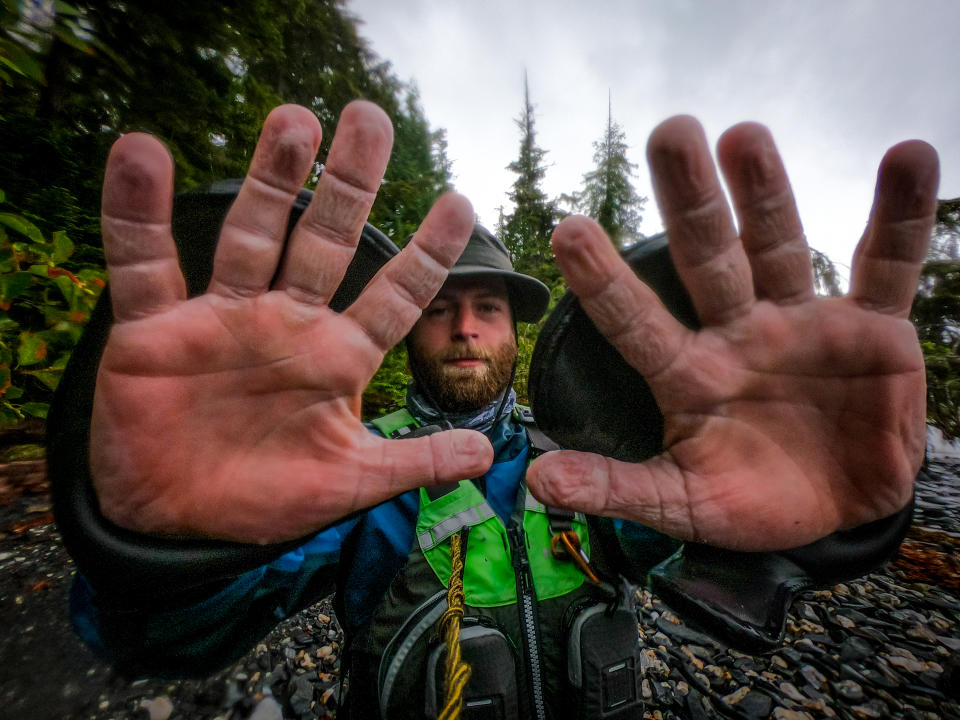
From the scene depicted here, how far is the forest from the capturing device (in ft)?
6.89

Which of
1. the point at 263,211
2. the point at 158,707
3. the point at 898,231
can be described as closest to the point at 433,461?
the point at 263,211

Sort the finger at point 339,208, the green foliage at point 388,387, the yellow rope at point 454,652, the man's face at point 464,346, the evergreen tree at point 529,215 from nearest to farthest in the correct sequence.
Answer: the finger at point 339,208 < the yellow rope at point 454,652 < the man's face at point 464,346 < the green foliage at point 388,387 < the evergreen tree at point 529,215

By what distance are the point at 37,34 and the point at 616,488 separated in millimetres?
2871

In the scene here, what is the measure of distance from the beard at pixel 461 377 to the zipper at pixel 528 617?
3.14 feet

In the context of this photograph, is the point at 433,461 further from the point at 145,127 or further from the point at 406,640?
the point at 145,127

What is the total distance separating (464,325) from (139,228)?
1.77 m

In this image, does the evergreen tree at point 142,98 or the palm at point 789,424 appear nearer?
the palm at point 789,424

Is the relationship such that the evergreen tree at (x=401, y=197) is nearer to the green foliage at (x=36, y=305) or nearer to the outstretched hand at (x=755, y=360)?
the green foliage at (x=36, y=305)

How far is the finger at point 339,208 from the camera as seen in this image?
2.88 ft

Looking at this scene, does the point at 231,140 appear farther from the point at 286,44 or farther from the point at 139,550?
the point at 139,550

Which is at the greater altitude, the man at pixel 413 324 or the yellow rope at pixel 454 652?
the man at pixel 413 324

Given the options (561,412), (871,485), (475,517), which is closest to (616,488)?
(561,412)

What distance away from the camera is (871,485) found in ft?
3.11

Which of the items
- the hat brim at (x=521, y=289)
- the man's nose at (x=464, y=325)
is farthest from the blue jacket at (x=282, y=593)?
the hat brim at (x=521, y=289)
